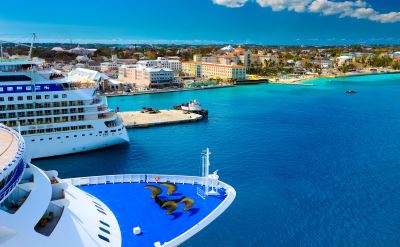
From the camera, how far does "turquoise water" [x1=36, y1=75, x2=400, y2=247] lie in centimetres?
2203

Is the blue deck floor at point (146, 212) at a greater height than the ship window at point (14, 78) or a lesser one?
lesser

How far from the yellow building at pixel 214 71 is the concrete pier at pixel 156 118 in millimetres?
48794

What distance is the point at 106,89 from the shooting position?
83.8 metres

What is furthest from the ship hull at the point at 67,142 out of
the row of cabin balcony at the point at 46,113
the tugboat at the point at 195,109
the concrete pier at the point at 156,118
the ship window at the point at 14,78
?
the tugboat at the point at 195,109

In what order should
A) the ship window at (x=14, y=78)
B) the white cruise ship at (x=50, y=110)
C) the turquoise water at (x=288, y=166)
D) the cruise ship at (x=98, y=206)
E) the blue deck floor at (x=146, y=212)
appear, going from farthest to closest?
the white cruise ship at (x=50, y=110) → the ship window at (x=14, y=78) → the turquoise water at (x=288, y=166) → the blue deck floor at (x=146, y=212) → the cruise ship at (x=98, y=206)

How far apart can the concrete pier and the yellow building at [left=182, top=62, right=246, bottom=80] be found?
4879cm

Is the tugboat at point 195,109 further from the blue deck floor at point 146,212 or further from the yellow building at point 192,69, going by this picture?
the yellow building at point 192,69

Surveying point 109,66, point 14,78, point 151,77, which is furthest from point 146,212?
point 109,66

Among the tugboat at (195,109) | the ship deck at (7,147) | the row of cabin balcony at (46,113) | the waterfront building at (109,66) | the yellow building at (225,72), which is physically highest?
the waterfront building at (109,66)

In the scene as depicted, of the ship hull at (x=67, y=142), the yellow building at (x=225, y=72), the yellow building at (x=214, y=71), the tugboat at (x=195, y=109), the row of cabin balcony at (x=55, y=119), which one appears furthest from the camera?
the yellow building at (x=214, y=71)

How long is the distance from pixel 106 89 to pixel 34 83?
5075 centimetres

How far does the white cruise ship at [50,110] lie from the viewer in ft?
108

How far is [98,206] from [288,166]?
795 inches

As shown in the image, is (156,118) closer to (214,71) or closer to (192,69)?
(214,71)
